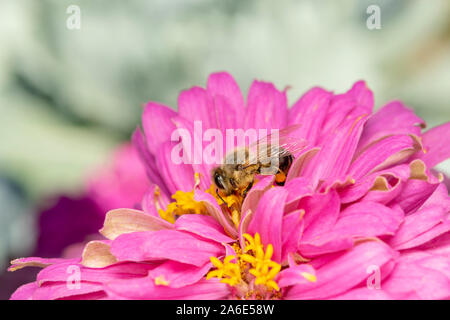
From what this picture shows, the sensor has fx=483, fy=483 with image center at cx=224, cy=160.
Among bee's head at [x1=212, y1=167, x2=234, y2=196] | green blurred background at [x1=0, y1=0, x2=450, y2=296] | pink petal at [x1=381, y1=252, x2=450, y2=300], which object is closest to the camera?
pink petal at [x1=381, y1=252, x2=450, y2=300]

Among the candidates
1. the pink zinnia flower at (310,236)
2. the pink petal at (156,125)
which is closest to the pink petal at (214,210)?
the pink zinnia flower at (310,236)

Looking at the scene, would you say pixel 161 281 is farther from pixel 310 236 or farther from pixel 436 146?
pixel 436 146

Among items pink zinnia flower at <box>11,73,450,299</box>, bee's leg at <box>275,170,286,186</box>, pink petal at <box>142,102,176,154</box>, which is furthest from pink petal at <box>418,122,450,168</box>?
pink petal at <box>142,102,176,154</box>

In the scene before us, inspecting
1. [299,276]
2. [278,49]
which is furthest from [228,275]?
[278,49]

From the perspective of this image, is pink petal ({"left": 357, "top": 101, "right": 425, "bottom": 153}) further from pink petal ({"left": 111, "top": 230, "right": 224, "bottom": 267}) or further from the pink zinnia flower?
pink petal ({"left": 111, "top": 230, "right": 224, "bottom": 267})

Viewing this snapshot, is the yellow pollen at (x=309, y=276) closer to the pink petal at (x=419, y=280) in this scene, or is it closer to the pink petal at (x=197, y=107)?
the pink petal at (x=419, y=280)

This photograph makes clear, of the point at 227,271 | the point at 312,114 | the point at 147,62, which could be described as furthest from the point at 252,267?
the point at 147,62
